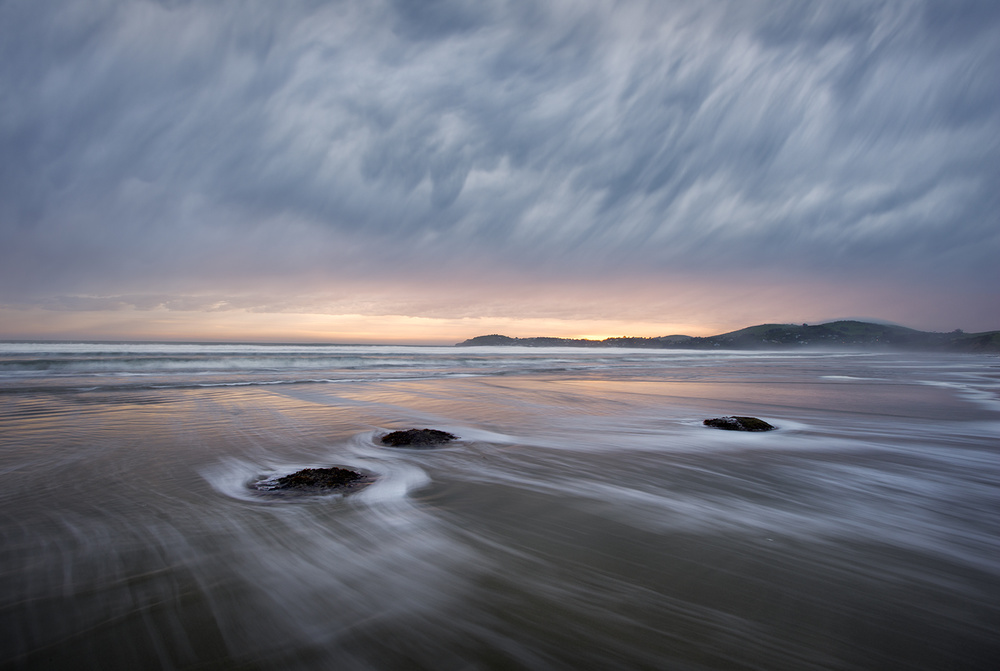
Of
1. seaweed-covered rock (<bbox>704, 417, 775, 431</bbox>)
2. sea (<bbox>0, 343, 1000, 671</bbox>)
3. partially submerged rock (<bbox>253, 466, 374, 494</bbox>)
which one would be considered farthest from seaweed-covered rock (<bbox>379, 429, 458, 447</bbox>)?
seaweed-covered rock (<bbox>704, 417, 775, 431</bbox>)

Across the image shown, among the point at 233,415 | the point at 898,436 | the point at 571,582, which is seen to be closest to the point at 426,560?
the point at 571,582

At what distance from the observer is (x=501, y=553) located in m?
2.63

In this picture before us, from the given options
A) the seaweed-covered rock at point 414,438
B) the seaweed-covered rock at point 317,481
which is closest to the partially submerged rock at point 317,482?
the seaweed-covered rock at point 317,481

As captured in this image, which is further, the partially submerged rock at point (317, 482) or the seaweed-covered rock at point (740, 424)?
the seaweed-covered rock at point (740, 424)

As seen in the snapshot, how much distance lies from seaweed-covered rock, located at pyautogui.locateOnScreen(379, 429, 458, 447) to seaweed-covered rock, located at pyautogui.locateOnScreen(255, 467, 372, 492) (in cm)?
134

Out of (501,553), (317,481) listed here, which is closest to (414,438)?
(317,481)

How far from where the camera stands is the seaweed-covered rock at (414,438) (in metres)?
5.31

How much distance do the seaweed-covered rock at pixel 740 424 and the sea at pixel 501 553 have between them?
478 mm

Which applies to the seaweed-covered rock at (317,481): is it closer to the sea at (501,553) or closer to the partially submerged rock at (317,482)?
the partially submerged rock at (317,482)

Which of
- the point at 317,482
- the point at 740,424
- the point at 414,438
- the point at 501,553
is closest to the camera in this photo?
the point at 501,553

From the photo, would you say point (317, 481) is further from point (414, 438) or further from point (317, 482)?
point (414, 438)

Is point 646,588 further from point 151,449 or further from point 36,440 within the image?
point 36,440

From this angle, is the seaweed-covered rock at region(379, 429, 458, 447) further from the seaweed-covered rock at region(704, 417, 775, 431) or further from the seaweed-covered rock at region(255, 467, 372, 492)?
the seaweed-covered rock at region(704, 417, 775, 431)

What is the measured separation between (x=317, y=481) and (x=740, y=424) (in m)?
5.94
